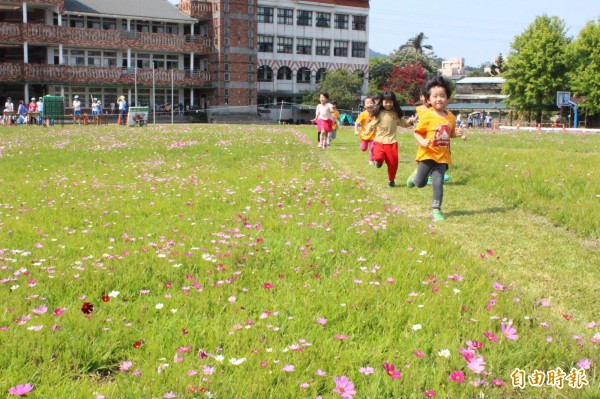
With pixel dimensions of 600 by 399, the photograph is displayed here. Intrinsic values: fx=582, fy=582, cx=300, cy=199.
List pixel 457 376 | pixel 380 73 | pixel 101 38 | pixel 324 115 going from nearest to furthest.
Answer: pixel 457 376
pixel 324 115
pixel 101 38
pixel 380 73

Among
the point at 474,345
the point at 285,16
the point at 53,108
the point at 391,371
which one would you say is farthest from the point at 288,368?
the point at 285,16

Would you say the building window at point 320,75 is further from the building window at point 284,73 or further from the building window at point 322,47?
the building window at point 284,73

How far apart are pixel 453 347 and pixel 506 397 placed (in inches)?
19.9

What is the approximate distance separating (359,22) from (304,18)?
7.62 m

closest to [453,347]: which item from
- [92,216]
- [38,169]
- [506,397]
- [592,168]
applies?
[506,397]

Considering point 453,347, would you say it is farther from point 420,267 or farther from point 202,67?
point 202,67

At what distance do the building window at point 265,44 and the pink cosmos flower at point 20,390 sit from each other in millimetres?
65115

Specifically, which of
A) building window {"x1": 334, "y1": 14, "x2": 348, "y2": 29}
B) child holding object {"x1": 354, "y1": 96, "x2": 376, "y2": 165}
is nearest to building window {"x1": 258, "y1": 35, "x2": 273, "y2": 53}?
building window {"x1": 334, "y1": 14, "x2": 348, "y2": 29}

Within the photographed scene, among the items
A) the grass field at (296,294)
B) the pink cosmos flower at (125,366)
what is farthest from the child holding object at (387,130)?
the pink cosmos flower at (125,366)

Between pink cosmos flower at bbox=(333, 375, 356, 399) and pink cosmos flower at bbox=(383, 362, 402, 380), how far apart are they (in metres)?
0.24

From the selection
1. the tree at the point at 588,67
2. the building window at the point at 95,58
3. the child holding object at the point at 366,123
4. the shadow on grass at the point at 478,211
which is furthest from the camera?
the tree at the point at 588,67

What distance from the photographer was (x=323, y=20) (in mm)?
69125

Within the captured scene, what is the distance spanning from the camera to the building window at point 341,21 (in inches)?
2756

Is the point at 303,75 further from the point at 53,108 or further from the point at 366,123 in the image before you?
the point at 366,123
